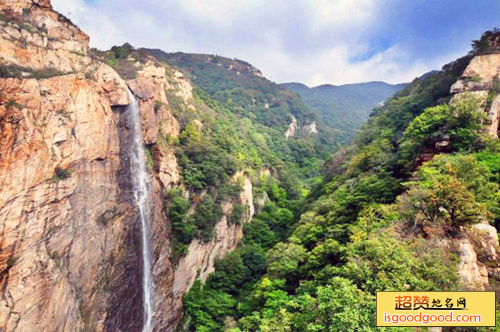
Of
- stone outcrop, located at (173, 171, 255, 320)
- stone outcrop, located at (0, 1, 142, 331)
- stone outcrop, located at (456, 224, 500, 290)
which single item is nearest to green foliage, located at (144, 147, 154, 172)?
stone outcrop, located at (0, 1, 142, 331)

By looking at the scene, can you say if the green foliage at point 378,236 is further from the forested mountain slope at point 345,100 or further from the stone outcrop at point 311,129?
the forested mountain slope at point 345,100

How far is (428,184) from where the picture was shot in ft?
42.7

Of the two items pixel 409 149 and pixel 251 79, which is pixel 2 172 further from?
pixel 251 79

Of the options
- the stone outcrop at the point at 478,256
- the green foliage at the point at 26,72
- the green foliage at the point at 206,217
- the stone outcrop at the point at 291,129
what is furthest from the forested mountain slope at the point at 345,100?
the stone outcrop at the point at 478,256

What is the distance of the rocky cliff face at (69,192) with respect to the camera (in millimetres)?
14266

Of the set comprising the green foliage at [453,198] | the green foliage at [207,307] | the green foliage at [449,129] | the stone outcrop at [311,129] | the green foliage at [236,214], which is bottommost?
the green foliage at [207,307]

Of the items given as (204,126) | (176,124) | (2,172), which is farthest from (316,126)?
(2,172)

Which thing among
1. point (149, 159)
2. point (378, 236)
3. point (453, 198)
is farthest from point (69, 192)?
point (453, 198)

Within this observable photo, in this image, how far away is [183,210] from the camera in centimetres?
2431

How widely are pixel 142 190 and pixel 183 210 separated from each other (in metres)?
3.83

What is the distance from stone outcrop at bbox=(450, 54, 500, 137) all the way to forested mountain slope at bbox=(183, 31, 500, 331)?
0.23ft

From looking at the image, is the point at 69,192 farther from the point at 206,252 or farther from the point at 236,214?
the point at 236,214

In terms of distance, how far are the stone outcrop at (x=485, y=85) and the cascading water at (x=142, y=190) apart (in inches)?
920

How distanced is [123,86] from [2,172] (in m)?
11.0
